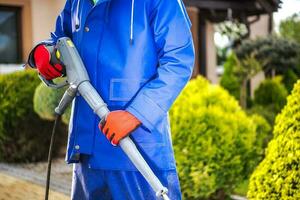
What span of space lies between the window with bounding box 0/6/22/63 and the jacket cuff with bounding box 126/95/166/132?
860 centimetres

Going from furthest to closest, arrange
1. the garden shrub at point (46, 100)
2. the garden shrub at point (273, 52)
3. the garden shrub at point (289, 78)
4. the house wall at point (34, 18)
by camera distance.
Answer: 1. the garden shrub at point (289, 78)
2. the garden shrub at point (273, 52)
3. the house wall at point (34, 18)
4. the garden shrub at point (46, 100)

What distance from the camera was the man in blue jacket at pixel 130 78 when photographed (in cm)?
185

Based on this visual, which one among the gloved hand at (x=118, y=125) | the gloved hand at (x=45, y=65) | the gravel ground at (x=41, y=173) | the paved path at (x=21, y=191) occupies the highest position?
the gloved hand at (x=45, y=65)

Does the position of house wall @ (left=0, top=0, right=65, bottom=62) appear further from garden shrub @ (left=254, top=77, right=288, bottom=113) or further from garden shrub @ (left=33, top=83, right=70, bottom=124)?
garden shrub @ (left=254, top=77, right=288, bottom=113)

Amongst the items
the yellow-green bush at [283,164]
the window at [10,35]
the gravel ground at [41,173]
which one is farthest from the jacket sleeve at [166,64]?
the window at [10,35]

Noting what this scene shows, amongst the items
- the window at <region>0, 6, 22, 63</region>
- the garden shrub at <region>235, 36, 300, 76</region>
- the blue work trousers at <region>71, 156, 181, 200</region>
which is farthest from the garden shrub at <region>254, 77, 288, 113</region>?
the blue work trousers at <region>71, 156, 181, 200</region>

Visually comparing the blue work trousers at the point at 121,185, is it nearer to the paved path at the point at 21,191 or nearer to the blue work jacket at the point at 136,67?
the blue work jacket at the point at 136,67

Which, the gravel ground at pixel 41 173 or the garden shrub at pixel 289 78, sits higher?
the garden shrub at pixel 289 78

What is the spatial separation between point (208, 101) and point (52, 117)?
92.9 inches

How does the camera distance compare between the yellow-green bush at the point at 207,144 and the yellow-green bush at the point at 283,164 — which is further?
the yellow-green bush at the point at 207,144

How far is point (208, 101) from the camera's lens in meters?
4.68

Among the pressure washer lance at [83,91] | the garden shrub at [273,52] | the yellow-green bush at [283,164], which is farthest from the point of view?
the garden shrub at [273,52]

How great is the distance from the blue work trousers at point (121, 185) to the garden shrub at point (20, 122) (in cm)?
482

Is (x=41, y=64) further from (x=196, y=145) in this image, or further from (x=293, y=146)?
(x=196, y=145)
